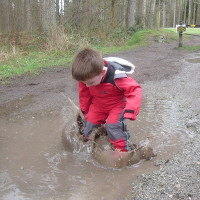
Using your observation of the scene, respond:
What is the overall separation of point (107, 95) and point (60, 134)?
1056 millimetres

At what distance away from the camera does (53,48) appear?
923 centimetres

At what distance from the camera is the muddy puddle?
238 centimetres

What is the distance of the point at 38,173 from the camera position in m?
2.68

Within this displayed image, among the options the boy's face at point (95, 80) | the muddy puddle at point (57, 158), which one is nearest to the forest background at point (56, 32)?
the muddy puddle at point (57, 158)

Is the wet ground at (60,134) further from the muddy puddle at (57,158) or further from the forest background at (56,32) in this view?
the forest background at (56,32)

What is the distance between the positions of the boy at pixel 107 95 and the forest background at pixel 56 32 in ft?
12.4

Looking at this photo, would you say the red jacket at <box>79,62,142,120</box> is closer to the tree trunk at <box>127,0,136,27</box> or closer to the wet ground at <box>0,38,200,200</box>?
the wet ground at <box>0,38,200,200</box>

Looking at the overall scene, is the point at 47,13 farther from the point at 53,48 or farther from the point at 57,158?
the point at 57,158

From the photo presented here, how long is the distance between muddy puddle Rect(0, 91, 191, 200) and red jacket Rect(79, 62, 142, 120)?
61cm

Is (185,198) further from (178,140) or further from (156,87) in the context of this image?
(156,87)

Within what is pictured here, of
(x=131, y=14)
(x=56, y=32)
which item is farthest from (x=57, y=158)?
(x=131, y=14)

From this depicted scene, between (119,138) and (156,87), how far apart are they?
120 inches

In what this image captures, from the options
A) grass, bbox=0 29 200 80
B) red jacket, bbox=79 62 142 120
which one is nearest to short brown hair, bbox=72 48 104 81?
red jacket, bbox=79 62 142 120

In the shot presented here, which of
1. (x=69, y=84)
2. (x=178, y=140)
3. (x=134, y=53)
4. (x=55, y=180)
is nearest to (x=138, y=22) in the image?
(x=134, y=53)
